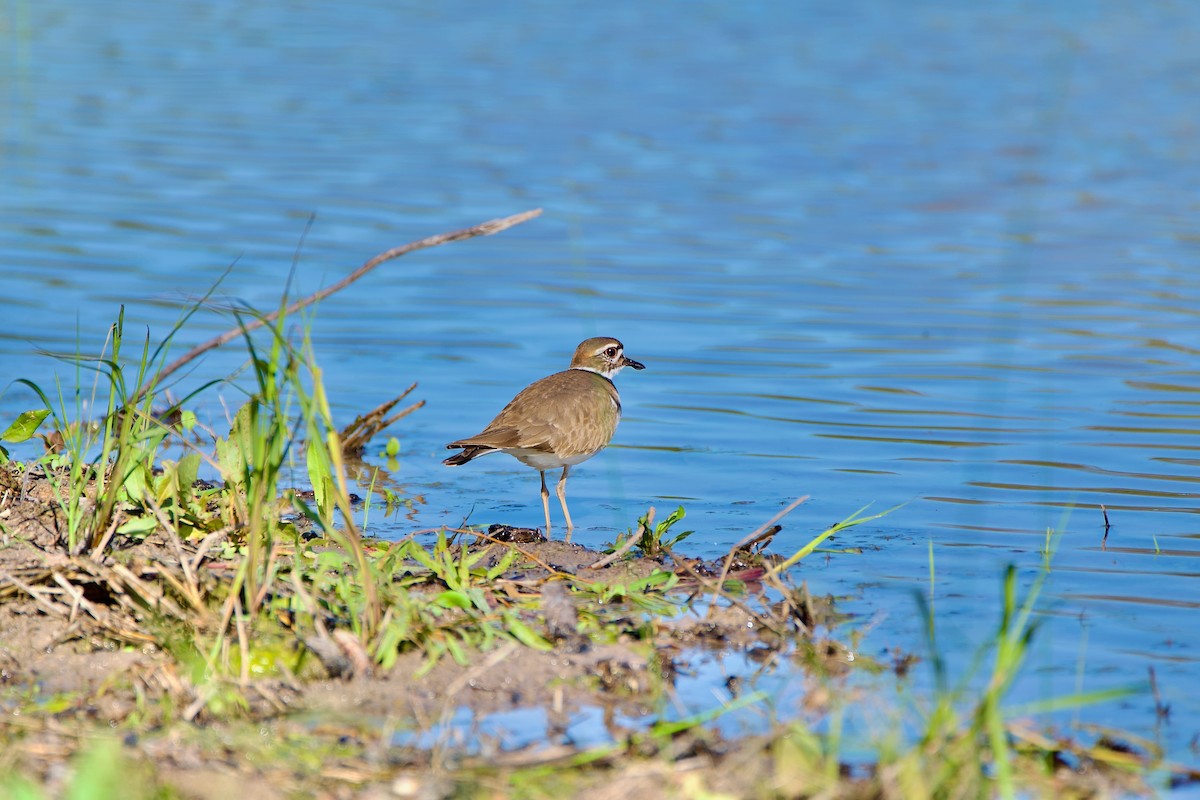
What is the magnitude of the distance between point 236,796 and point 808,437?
19.1 feet

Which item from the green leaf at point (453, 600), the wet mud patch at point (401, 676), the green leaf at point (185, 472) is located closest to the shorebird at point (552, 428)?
the wet mud patch at point (401, 676)

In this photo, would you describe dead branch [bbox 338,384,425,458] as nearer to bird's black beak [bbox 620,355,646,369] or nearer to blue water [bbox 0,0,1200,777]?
blue water [bbox 0,0,1200,777]

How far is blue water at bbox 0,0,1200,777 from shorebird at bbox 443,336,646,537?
14.3 inches

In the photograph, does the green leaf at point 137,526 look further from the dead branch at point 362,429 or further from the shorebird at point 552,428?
the dead branch at point 362,429

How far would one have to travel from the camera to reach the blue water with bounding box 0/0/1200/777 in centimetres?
787

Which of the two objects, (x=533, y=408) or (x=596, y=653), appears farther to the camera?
(x=533, y=408)

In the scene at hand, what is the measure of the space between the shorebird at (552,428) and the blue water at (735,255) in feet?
1.19

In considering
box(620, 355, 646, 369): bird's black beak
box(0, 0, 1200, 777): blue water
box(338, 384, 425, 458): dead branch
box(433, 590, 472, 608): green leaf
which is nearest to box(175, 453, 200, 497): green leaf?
box(433, 590, 472, 608): green leaf

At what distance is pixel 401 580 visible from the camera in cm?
591

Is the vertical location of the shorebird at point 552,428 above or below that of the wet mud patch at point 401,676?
above

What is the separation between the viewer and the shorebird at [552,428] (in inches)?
309

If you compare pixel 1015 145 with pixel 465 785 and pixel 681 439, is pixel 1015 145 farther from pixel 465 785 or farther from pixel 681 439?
pixel 465 785

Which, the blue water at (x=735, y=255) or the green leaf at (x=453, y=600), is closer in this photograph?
the green leaf at (x=453, y=600)

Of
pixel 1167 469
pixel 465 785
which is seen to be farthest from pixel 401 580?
pixel 1167 469
